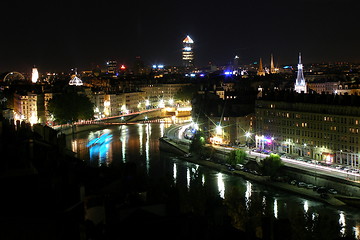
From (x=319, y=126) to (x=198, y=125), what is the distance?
364 inches

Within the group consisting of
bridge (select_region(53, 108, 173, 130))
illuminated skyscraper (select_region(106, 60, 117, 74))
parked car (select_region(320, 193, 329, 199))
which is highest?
illuminated skyscraper (select_region(106, 60, 117, 74))

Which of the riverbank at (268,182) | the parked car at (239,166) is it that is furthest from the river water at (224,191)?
the parked car at (239,166)

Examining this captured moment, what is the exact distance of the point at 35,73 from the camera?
6938 centimetres

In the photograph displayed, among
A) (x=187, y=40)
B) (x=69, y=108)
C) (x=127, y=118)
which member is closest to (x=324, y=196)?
(x=69, y=108)

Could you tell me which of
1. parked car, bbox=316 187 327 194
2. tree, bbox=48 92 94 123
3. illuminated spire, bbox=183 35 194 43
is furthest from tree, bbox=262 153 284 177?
illuminated spire, bbox=183 35 194 43

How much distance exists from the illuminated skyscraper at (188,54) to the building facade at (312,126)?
89012mm

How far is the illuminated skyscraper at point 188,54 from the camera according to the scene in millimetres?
110312

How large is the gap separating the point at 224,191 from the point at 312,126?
6.01m

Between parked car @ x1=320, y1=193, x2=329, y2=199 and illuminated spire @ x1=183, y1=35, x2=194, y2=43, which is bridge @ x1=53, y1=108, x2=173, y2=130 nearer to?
parked car @ x1=320, y1=193, x2=329, y2=199

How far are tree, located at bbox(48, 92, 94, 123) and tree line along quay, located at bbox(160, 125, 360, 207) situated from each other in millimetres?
12880

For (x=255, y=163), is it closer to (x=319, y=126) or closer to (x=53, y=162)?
(x=319, y=126)

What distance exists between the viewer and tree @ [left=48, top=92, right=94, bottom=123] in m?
32.1

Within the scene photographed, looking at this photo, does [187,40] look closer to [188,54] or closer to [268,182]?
[188,54]

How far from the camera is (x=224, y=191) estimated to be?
15297 millimetres
